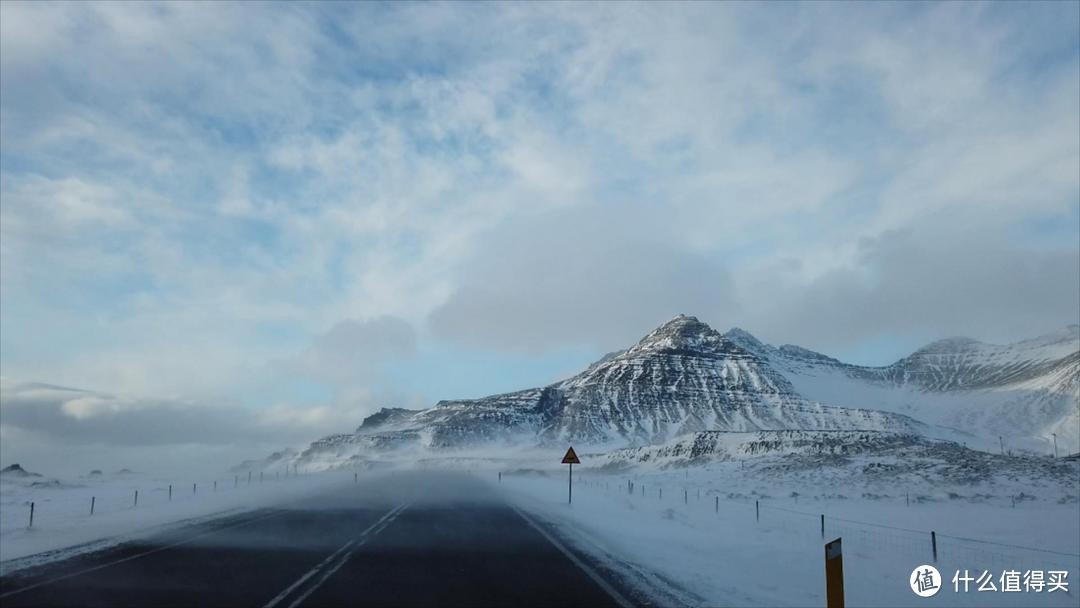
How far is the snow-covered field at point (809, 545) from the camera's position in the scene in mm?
16047

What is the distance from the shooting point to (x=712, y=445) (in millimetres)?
119312

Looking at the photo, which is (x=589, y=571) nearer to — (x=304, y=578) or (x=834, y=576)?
(x=304, y=578)

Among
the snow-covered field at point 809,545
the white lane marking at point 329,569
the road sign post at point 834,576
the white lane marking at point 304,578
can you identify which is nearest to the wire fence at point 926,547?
the snow-covered field at point 809,545

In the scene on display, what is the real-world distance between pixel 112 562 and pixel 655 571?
1144cm

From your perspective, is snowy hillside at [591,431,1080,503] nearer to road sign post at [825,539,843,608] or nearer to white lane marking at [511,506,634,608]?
white lane marking at [511,506,634,608]

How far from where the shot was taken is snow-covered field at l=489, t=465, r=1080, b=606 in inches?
632

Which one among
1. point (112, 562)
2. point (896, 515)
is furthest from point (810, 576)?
point (896, 515)

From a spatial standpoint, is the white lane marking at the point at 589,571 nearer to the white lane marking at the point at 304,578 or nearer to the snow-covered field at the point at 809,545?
the snow-covered field at the point at 809,545

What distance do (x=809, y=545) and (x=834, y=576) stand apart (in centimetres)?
1463

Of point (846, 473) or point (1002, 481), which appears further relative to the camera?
point (846, 473)

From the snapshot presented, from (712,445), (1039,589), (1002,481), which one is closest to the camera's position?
(1039,589)

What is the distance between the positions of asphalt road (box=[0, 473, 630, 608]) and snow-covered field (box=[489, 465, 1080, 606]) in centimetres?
156

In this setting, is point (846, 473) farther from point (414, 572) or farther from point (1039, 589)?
point (414, 572)

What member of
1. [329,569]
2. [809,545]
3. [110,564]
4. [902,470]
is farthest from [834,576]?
[902,470]
